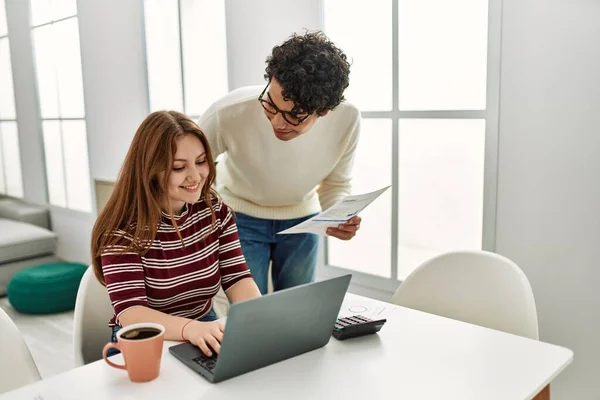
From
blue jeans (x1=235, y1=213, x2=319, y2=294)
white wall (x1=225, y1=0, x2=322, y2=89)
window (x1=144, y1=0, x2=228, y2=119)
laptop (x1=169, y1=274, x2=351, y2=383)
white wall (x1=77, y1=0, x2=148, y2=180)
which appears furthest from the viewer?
white wall (x1=77, y1=0, x2=148, y2=180)

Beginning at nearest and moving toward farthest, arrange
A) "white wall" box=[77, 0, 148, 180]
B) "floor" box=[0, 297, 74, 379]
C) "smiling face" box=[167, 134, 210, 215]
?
"smiling face" box=[167, 134, 210, 215]
"floor" box=[0, 297, 74, 379]
"white wall" box=[77, 0, 148, 180]

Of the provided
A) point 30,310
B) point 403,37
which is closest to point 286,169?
point 403,37

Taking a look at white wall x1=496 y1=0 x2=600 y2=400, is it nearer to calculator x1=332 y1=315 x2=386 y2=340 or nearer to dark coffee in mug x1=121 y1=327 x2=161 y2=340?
calculator x1=332 y1=315 x2=386 y2=340

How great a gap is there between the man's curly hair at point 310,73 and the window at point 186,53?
1.69 meters

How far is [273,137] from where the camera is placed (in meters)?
1.83

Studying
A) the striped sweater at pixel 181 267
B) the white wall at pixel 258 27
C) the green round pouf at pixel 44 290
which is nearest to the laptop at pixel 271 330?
the striped sweater at pixel 181 267

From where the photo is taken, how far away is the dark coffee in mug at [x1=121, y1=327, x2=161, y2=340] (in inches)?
42.8

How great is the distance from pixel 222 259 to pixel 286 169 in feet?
1.48

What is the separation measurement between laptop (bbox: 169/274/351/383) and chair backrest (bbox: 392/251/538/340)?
571 millimetres

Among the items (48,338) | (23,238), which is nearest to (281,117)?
(48,338)

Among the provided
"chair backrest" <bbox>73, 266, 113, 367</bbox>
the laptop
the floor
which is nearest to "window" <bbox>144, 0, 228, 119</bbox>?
the floor

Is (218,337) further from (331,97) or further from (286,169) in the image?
(286,169)

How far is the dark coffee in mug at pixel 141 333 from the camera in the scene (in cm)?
109

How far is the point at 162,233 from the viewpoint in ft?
4.73
